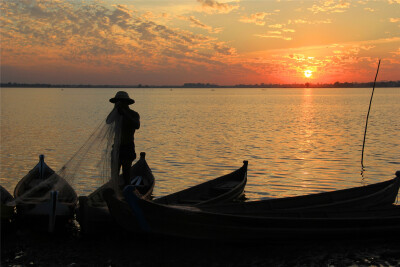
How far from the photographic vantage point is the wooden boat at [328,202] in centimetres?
1138

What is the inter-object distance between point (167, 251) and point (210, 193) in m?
5.07

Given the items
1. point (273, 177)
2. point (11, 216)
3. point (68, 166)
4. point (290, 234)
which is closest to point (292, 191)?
point (273, 177)

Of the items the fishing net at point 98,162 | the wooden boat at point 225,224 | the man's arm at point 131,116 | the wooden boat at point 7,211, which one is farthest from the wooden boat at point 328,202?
the wooden boat at point 7,211

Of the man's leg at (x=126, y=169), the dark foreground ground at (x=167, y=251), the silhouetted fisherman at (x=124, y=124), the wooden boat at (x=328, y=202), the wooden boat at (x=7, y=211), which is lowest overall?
the dark foreground ground at (x=167, y=251)

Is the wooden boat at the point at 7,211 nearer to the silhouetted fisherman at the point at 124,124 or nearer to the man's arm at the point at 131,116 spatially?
the silhouetted fisherman at the point at 124,124

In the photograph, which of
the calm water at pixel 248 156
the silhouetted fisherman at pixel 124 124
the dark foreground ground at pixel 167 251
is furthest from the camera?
the calm water at pixel 248 156

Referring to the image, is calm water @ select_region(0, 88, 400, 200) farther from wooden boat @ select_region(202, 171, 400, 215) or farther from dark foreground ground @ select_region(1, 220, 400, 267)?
dark foreground ground @ select_region(1, 220, 400, 267)

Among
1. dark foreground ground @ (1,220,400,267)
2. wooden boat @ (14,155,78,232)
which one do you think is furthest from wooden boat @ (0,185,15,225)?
dark foreground ground @ (1,220,400,267)

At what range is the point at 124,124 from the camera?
1172 centimetres

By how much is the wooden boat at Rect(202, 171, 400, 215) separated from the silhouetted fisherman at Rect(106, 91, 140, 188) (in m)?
2.90

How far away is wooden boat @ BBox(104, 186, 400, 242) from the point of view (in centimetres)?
971

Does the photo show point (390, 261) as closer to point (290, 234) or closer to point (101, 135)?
point (290, 234)

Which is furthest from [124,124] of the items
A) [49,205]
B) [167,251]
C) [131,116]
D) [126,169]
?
[167,251]

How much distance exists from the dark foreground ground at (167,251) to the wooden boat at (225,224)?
29 cm
